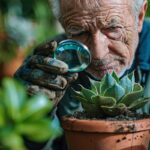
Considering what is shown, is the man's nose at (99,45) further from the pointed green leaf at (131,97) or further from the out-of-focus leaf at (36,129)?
the out-of-focus leaf at (36,129)

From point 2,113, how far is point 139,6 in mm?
1393

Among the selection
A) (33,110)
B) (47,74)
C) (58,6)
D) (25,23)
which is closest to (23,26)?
(25,23)

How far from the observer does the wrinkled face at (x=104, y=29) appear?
1.66 meters

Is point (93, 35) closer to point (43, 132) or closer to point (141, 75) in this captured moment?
point (141, 75)

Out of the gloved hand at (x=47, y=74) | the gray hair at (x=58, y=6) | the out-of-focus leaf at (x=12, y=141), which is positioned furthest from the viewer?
the gray hair at (x=58, y=6)

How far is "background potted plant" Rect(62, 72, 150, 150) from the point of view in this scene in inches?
46.7

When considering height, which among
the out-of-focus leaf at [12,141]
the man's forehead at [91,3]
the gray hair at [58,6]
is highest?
the out-of-focus leaf at [12,141]

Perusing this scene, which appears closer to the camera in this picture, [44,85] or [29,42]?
[44,85]

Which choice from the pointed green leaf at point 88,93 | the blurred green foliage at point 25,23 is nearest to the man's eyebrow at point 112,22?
the pointed green leaf at point 88,93

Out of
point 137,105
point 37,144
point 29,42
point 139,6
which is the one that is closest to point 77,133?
point 137,105

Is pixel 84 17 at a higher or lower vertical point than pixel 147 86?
higher

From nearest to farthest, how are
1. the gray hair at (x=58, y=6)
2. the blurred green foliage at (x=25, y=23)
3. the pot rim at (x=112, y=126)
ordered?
the pot rim at (x=112, y=126) < the gray hair at (x=58, y=6) < the blurred green foliage at (x=25, y=23)

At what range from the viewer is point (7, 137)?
463 millimetres

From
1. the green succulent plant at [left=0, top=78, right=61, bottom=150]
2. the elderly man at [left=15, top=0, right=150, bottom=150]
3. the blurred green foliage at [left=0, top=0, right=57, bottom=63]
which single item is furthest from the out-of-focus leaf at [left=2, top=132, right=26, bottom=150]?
the blurred green foliage at [left=0, top=0, right=57, bottom=63]
